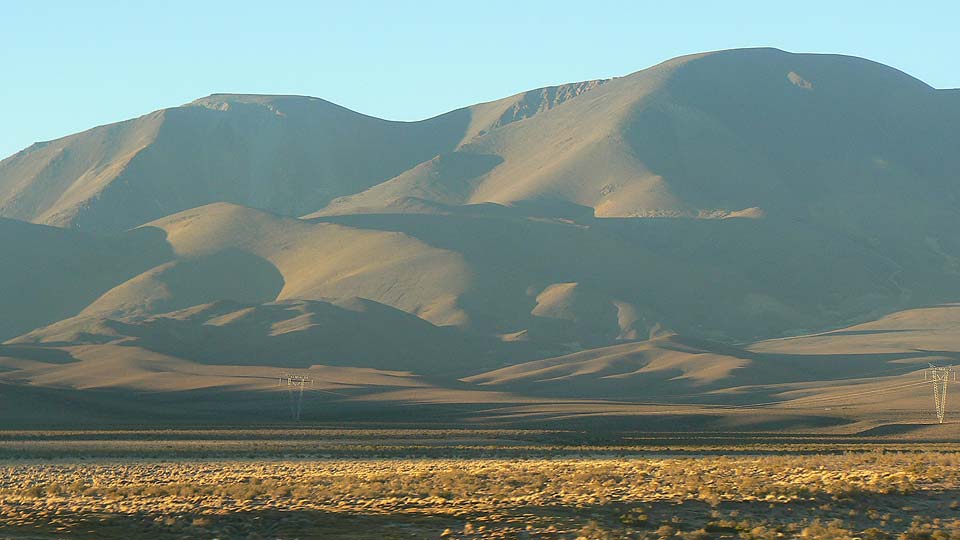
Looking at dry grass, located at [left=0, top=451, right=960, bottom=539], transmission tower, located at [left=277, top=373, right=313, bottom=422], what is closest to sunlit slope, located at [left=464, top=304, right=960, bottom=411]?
transmission tower, located at [left=277, top=373, right=313, bottom=422]

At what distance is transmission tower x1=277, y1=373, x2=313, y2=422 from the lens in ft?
313

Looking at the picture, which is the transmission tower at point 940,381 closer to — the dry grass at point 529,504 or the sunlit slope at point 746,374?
the sunlit slope at point 746,374

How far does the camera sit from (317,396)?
111625 mm

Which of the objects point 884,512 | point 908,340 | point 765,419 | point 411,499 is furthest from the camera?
point 908,340

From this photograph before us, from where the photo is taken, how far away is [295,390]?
114 m

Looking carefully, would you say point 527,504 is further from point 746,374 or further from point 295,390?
point 746,374

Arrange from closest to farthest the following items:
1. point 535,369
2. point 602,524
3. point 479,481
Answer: point 602,524 < point 479,481 < point 535,369

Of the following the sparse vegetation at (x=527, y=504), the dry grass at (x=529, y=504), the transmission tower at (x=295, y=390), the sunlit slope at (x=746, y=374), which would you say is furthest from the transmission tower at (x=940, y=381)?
the dry grass at (x=529, y=504)

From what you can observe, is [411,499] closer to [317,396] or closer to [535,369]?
[317,396]

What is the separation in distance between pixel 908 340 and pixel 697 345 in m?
36.1

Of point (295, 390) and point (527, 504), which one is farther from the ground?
point (295, 390)

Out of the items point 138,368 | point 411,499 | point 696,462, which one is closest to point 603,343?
point 138,368

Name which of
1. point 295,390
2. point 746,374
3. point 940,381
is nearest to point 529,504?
point 295,390

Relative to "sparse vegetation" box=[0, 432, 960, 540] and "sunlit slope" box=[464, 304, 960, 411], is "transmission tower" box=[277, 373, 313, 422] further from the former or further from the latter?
"sparse vegetation" box=[0, 432, 960, 540]
